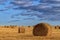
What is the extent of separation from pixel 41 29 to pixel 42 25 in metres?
0.52

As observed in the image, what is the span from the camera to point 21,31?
114 ft

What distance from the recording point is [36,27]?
30031 mm

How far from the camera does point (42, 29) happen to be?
2961 cm

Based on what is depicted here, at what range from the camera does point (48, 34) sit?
28.6 m

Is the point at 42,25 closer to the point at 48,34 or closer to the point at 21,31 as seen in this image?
the point at 48,34

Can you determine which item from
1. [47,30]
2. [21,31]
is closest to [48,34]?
[47,30]

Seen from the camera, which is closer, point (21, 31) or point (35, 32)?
point (35, 32)

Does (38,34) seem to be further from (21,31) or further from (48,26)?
(21,31)

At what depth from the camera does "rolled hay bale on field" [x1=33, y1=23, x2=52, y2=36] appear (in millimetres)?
28875

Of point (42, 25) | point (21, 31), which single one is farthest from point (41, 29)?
point (21, 31)

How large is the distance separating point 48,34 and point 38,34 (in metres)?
1.41

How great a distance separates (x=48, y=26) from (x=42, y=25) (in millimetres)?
887

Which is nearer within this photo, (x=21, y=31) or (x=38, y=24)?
(x=38, y=24)

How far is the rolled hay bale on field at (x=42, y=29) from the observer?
28875mm
